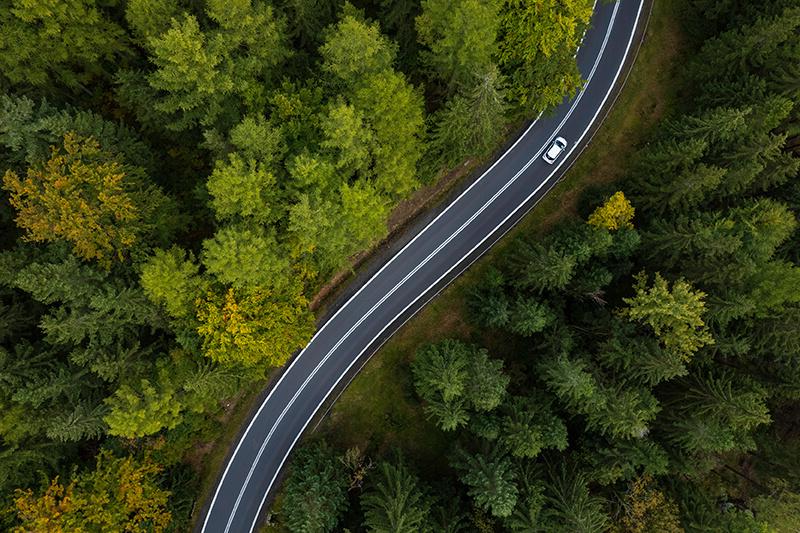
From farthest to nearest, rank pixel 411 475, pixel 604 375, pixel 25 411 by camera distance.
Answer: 1. pixel 411 475
2. pixel 604 375
3. pixel 25 411

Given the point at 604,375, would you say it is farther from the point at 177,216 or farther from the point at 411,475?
the point at 177,216

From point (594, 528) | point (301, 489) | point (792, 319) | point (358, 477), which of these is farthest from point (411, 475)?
point (792, 319)

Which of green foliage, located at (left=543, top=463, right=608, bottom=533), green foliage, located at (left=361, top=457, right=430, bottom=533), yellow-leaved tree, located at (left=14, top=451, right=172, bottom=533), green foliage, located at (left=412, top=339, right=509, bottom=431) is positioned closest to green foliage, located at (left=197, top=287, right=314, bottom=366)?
green foliage, located at (left=412, top=339, right=509, bottom=431)

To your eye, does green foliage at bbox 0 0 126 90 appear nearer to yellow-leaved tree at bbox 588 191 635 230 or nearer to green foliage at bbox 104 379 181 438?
green foliage at bbox 104 379 181 438

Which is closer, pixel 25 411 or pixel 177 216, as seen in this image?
pixel 25 411

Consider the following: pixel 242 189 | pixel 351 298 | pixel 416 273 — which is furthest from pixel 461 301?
pixel 242 189

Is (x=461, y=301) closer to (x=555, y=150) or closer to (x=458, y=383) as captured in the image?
(x=458, y=383)

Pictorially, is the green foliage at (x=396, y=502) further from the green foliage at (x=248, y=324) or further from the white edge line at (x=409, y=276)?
the green foliage at (x=248, y=324)
